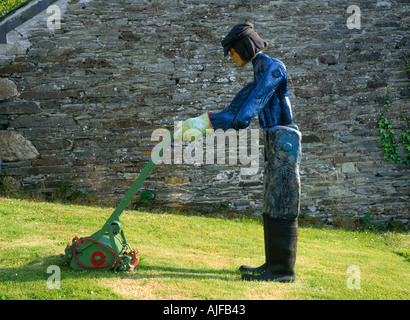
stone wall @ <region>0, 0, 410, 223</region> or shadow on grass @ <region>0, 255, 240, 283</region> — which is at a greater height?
stone wall @ <region>0, 0, 410, 223</region>

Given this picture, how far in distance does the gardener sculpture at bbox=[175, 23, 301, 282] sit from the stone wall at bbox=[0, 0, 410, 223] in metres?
3.62

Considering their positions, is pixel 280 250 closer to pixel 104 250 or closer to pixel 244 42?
pixel 104 250

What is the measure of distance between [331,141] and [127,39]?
4279 mm

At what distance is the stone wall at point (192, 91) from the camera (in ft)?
22.1

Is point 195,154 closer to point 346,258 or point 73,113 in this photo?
point 73,113

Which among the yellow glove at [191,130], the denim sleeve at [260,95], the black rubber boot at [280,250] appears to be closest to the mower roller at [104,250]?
the yellow glove at [191,130]

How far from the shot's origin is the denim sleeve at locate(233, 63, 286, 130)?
310 centimetres

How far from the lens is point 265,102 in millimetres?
3191

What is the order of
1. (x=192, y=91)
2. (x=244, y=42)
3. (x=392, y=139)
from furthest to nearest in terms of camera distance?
(x=392, y=139)
(x=192, y=91)
(x=244, y=42)

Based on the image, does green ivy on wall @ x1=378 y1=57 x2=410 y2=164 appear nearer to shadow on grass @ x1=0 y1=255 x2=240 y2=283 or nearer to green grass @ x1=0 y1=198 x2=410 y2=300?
green grass @ x1=0 y1=198 x2=410 y2=300

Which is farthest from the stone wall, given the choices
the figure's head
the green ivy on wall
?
the figure's head

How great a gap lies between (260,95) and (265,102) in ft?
0.27

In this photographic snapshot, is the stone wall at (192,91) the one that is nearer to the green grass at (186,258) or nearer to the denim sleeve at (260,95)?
the green grass at (186,258)

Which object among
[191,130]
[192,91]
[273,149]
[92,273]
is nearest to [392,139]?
[192,91]
